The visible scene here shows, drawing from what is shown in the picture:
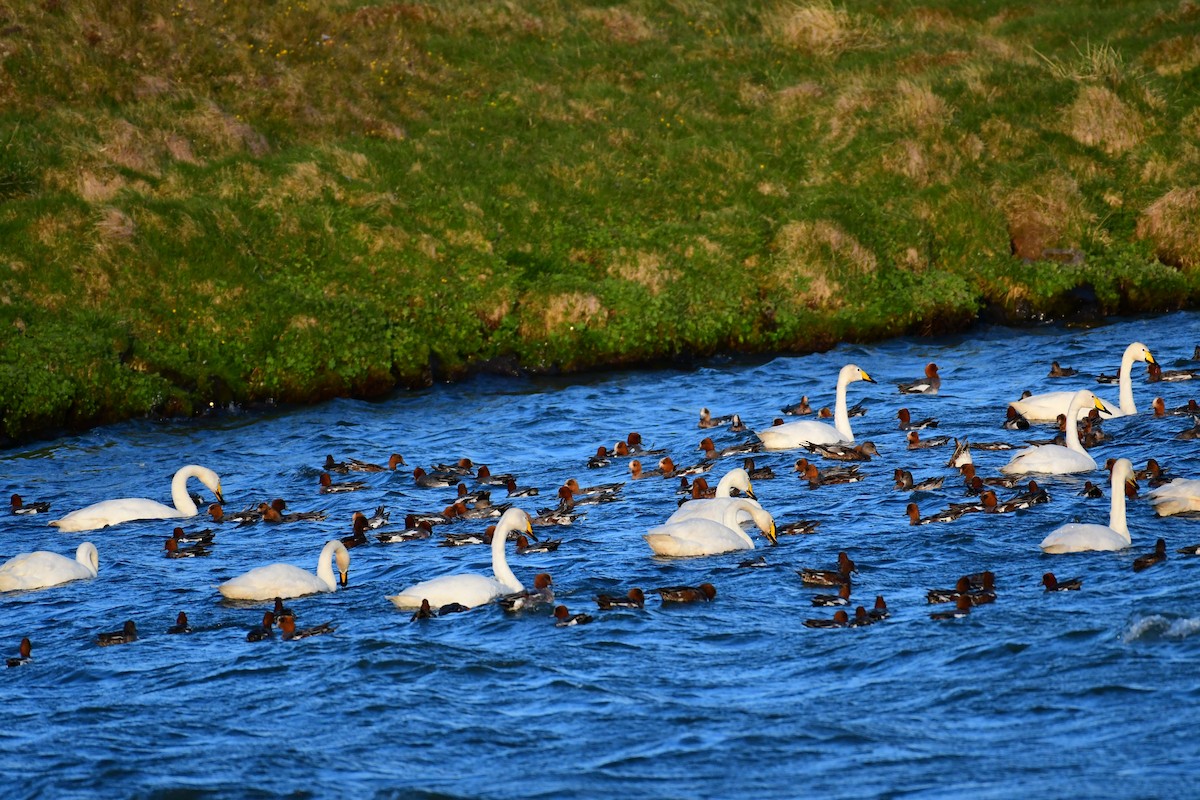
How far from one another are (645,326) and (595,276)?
6.22 ft

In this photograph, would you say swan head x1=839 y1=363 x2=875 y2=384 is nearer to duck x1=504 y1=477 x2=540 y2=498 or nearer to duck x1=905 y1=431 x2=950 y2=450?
duck x1=905 y1=431 x2=950 y2=450

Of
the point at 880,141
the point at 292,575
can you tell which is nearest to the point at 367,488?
the point at 292,575

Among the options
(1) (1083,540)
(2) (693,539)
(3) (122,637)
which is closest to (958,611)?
(1) (1083,540)

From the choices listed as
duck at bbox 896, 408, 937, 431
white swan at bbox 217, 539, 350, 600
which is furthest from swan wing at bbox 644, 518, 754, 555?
duck at bbox 896, 408, 937, 431

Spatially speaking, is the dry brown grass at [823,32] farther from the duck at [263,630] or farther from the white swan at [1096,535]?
the duck at [263,630]

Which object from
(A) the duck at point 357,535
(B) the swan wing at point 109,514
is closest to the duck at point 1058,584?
(A) the duck at point 357,535

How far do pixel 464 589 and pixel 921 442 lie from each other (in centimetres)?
989

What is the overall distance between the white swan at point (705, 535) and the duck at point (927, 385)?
9.20m

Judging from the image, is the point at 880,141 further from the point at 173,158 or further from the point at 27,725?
the point at 27,725

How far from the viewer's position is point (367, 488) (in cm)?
2344

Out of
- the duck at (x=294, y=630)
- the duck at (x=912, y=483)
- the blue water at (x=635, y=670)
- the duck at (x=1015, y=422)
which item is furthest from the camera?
the duck at (x=1015, y=422)

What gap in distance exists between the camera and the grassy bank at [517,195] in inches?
1128

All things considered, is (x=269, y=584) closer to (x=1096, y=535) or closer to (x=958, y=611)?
(x=958, y=611)

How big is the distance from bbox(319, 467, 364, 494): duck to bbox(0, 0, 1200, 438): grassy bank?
5.09 m
